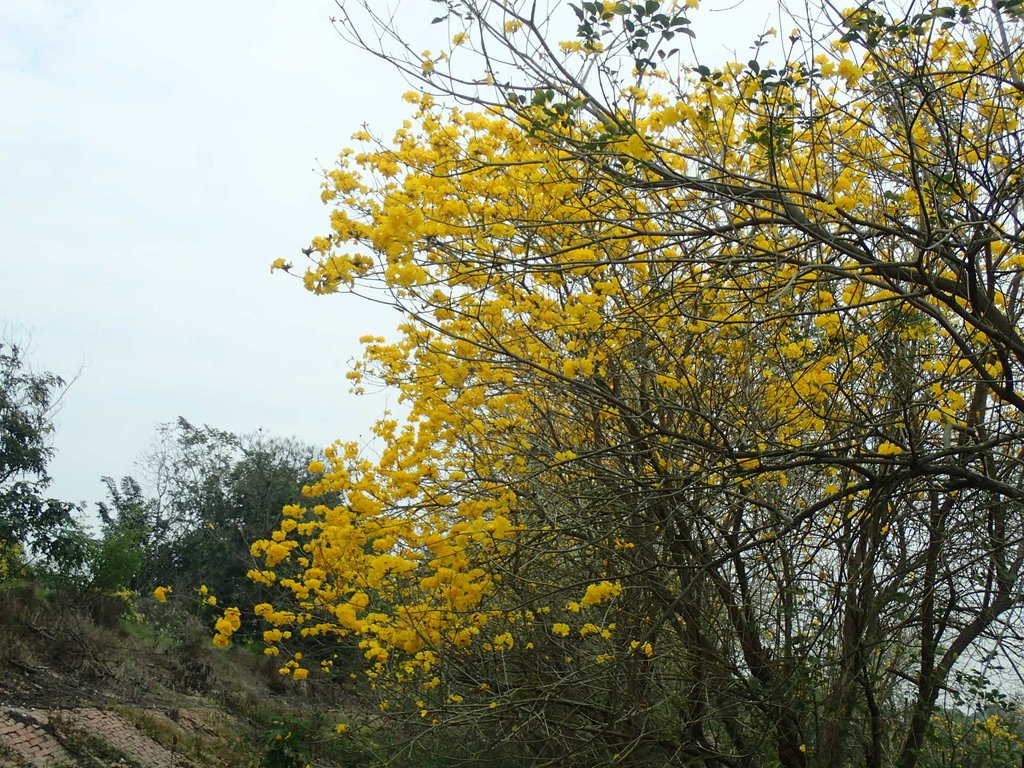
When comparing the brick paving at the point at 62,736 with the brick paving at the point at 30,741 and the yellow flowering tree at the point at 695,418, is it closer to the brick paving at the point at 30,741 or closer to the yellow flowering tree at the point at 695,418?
the brick paving at the point at 30,741

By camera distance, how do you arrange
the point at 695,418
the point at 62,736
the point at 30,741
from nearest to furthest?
the point at 695,418 → the point at 30,741 → the point at 62,736

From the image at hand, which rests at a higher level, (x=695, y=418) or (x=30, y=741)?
(x=695, y=418)

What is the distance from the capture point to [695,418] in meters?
4.98

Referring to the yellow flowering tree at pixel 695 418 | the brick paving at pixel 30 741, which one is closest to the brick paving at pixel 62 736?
the brick paving at pixel 30 741

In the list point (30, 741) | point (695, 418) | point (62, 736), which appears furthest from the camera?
point (62, 736)

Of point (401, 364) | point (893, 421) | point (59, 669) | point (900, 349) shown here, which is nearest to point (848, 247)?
point (893, 421)

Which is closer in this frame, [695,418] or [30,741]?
[695,418]

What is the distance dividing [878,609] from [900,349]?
4.41 feet

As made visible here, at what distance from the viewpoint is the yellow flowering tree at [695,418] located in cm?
344

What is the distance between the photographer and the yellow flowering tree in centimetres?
344

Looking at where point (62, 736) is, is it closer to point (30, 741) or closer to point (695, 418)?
point (30, 741)

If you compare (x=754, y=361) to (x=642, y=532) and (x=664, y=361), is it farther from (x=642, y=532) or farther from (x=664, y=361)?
(x=642, y=532)

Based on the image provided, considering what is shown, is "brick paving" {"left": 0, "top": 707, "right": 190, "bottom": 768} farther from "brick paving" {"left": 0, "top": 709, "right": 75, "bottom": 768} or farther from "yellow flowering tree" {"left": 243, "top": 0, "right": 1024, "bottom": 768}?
"yellow flowering tree" {"left": 243, "top": 0, "right": 1024, "bottom": 768}

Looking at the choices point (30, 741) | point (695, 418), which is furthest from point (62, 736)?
point (695, 418)
